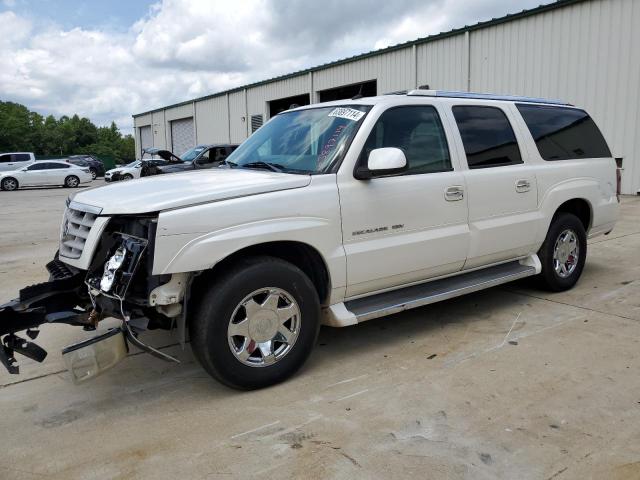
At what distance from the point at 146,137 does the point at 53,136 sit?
194ft

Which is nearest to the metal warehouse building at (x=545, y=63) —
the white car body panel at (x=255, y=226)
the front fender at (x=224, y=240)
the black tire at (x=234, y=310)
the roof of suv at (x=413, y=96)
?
the roof of suv at (x=413, y=96)

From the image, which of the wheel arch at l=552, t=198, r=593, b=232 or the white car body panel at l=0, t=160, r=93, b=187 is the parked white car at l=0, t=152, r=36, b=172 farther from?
the wheel arch at l=552, t=198, r=593, b=232

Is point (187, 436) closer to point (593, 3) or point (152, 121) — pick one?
point (593, 3)

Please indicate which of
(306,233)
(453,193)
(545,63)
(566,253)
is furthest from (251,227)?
(545,63)

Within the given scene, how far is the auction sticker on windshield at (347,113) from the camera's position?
4087 millimetres

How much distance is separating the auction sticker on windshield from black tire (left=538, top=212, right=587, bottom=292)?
8.06ft

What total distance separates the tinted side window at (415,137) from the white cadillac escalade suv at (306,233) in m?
0.01

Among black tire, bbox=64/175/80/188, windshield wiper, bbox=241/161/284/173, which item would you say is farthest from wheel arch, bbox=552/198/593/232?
black tire, bbox=64/175/80/188

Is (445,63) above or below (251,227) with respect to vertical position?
above

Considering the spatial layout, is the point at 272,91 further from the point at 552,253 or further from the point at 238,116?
the point at 552,253

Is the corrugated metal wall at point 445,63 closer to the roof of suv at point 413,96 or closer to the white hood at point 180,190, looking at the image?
the roof of suv at point 413,96

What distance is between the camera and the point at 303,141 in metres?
4.30

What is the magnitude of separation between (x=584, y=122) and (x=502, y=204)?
74.9 inches

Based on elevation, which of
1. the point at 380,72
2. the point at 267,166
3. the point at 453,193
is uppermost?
the point at 380,72
